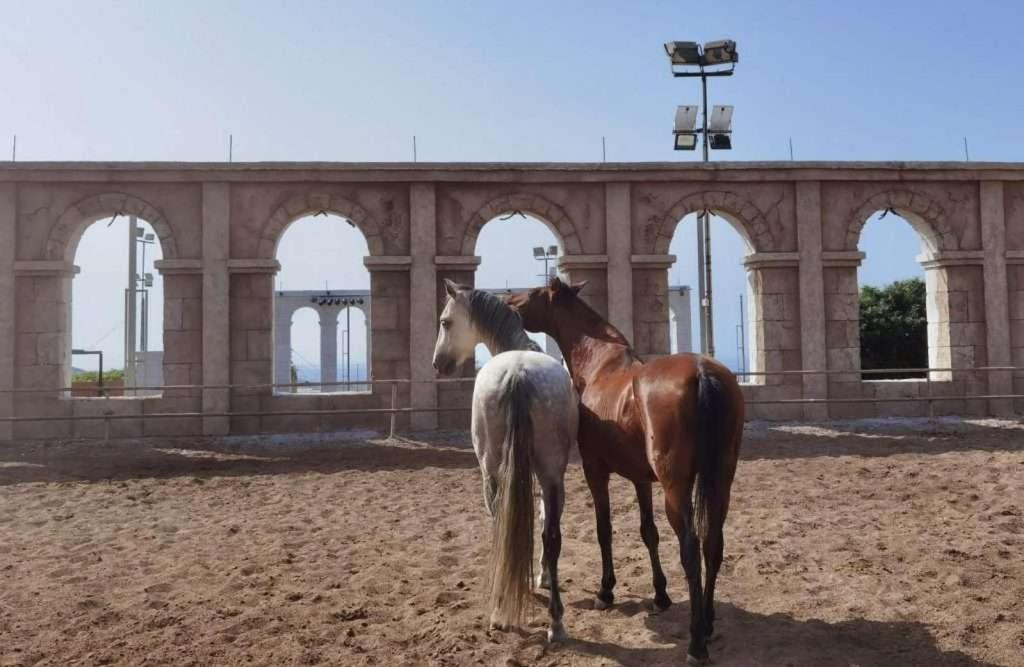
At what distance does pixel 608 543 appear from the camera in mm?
3914

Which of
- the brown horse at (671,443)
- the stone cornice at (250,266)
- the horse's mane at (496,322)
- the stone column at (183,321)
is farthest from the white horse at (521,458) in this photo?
the stone column at (183,321)

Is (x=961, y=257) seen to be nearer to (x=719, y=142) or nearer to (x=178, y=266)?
(x=719, y=142)

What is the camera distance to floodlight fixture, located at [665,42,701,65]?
1490cm

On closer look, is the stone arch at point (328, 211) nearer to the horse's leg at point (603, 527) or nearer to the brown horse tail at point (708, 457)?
the horse's leg at point (603, 527)

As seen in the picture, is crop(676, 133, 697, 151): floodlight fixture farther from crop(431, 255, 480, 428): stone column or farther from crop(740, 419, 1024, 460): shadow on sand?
crop(740, 419, 1024, 460): shadow on sand

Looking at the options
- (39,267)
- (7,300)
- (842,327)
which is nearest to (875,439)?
(842,327)

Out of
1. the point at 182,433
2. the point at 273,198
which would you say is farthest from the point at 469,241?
the point at 182,433

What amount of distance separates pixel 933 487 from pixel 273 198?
979cm

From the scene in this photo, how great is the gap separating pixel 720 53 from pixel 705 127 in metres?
1.68

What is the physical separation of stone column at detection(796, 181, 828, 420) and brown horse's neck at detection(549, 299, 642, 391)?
8260 millimetres

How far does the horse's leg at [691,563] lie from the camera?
10.0ft

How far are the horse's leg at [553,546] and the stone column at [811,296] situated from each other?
9002 millimetres

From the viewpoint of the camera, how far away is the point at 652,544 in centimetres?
388

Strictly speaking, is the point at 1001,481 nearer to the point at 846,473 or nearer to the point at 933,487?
the point at 933,487
